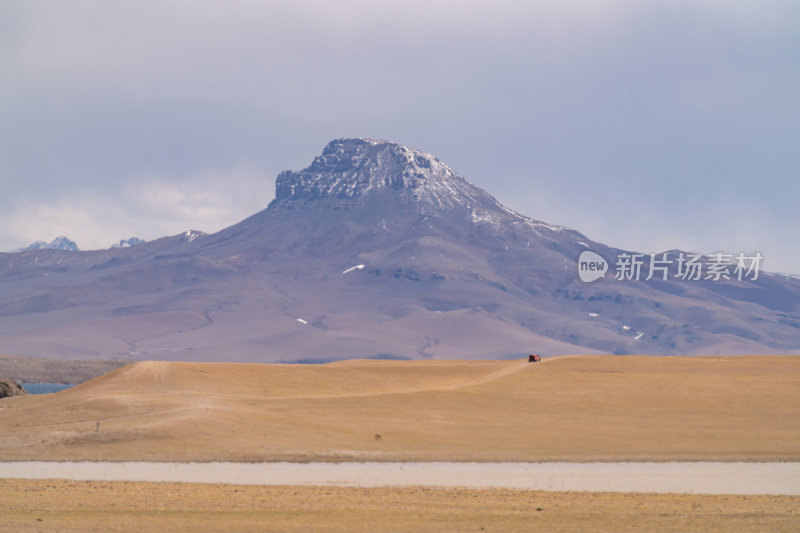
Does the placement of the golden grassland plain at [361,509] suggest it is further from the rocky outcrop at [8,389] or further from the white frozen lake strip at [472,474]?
the rocky outcrop at [8,389]

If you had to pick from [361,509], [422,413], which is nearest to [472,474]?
[361,509]

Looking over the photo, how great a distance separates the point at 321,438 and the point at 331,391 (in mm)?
17145

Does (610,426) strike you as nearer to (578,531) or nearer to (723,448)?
(723,448)

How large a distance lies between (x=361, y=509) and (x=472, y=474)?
14857 millimetres

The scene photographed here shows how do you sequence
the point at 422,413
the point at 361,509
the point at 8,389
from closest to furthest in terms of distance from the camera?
the point at 361,509 < the point at 422,413 < the point at 8,389

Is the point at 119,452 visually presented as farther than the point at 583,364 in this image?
No

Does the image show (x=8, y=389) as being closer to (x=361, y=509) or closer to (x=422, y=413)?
(x=422, y=413)

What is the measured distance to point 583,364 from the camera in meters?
83.1

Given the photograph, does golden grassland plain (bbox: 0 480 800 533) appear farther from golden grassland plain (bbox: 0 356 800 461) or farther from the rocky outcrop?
the rocky outcrop

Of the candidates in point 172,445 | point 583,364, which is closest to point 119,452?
point 172,445

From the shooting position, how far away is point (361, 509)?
34281 mm

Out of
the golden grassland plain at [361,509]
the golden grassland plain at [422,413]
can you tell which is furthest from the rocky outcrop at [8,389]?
the golden grassland plain at [361,509]

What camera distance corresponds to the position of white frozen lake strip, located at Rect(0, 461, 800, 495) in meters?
44.3

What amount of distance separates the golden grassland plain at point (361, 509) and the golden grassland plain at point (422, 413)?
11.9 meters
